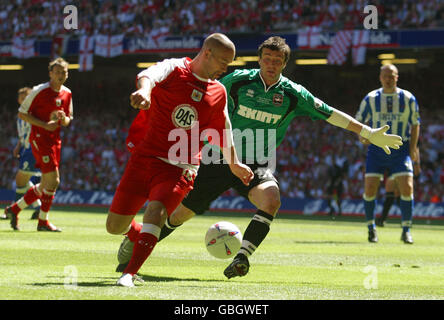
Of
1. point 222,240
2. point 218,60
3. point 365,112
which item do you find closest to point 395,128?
point 365,112

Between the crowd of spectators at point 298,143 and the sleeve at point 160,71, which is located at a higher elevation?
the sleeve at point 160,71

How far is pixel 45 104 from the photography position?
12234 millimetres

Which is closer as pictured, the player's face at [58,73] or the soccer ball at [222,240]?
the soccer ball at [222,240]

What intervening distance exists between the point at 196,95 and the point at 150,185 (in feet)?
2.72

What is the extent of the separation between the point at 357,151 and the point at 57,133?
17.7 meters

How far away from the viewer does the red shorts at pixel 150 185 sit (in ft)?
20.6

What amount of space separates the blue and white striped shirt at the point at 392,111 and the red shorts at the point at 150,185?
6.99 metres

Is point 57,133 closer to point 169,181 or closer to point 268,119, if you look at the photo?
point 268,119

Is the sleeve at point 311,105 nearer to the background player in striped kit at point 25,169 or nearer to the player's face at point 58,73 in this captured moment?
the player's face at point 58,73

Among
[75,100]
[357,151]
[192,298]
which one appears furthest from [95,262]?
[75,100]

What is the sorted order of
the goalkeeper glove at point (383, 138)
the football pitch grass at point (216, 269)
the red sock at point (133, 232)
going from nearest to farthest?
the football pitch grass at point (216, 269) < the red sock at point (133, 232) < the goalkeeper glove at point (383, 138)

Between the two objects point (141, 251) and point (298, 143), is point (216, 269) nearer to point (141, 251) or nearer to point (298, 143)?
point (141, 251)

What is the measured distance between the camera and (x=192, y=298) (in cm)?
555

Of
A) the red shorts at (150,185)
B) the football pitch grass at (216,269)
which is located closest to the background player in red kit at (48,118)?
the football pitch grass at (216,269)
